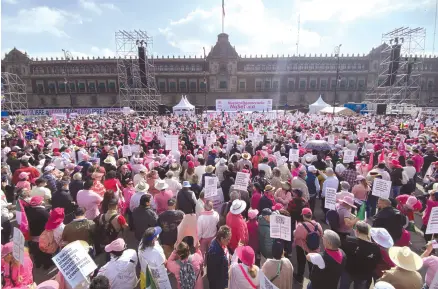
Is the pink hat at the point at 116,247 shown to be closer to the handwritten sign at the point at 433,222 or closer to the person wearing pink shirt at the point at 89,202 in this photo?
the person wearing pink shirt at the point at 89,202

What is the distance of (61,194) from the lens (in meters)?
5.09

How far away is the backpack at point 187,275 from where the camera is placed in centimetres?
311

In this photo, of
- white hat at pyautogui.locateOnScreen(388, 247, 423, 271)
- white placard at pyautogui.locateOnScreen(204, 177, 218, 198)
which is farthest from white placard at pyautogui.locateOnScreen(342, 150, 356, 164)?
white hat at pyautogui.locateOnScreen(388, 247, 423, 271)

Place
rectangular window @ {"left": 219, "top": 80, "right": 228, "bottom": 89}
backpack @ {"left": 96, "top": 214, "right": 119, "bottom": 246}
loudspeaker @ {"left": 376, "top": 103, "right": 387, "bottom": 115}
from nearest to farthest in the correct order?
backpack @ {"left": 96, "top": 214, "right": 119, "bottom": 246}
loudspeaker @ {"left": 376, "top": 103, "right": 387, "bottom": 115}
rectangular window @ {"left": 219, "top": 80, "right": 228, "bottom": 89}

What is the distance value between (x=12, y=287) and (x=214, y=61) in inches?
1985

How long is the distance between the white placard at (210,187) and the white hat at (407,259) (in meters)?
3.04

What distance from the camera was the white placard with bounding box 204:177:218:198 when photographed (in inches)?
197

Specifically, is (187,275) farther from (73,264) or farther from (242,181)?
(242,181)

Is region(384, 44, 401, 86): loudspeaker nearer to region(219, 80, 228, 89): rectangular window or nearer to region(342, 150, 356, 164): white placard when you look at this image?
region(219, 80, 228, 89): rectangular window

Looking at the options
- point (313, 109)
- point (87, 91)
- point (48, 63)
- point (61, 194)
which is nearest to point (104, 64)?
point (87, 91)

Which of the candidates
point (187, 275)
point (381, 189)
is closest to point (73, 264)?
Result: point (187, 275)

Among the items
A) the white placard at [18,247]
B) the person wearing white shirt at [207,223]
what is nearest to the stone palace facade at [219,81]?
the person wearing white shirt at [207,223]

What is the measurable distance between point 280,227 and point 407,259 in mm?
1482

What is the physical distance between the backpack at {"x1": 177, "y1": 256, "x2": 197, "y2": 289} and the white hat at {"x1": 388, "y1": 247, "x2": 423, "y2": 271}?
2351mm
